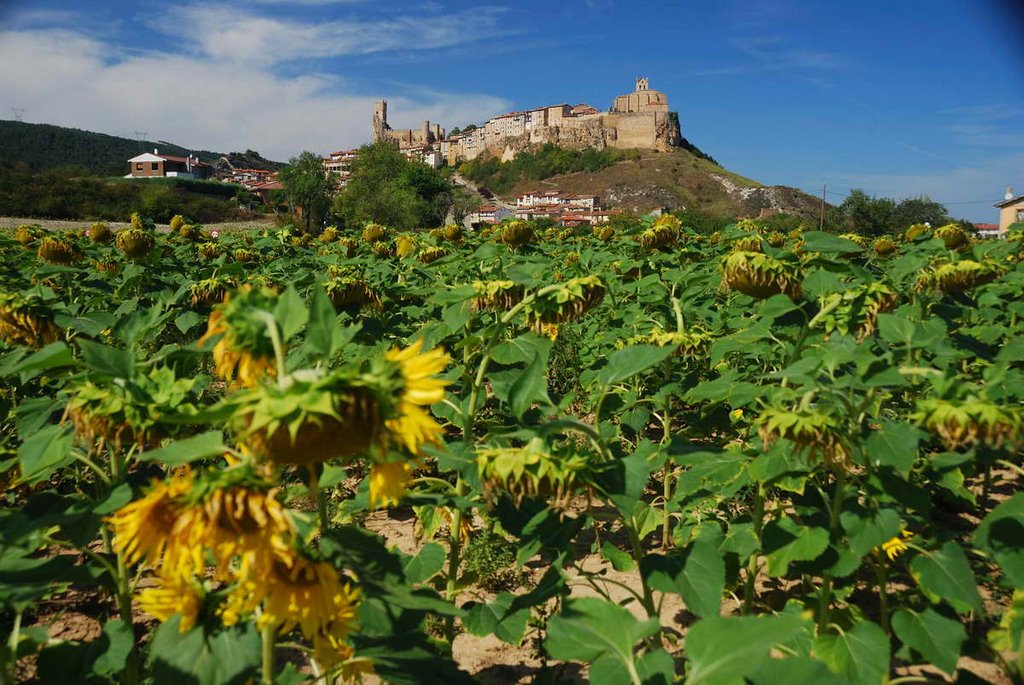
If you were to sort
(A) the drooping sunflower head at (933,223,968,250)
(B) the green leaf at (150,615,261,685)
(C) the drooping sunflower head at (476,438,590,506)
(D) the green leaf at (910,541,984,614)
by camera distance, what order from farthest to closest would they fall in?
(A) the drooping sunflower head at (933,223,968,250), (D) the green leaf at (910,541,984,614), (C) the drooping sunflower head at (476,438,590,506), (B) the green leaf at (150,615,261,685)

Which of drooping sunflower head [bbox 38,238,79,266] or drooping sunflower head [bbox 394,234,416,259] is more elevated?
drooping sunflower head [bbox 394,234,416,259]

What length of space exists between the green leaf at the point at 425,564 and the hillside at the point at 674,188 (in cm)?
8003

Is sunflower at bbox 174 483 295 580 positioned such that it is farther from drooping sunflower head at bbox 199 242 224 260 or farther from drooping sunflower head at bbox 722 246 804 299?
drooping sunflower head at bbox 199 242 224 260

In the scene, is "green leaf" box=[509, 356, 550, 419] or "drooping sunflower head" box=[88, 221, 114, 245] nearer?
"green leaf" box=[509, 356, 550, 419]

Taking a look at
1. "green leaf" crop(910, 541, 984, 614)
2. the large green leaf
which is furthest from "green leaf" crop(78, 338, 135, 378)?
"green leaf" crop(910, 541, 984, 614)

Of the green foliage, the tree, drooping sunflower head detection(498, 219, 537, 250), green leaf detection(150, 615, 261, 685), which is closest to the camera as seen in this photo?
green leaf detection(150, 615, 261, 685)

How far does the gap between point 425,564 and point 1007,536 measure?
148 cm

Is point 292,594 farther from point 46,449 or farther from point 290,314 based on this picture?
point 46,449

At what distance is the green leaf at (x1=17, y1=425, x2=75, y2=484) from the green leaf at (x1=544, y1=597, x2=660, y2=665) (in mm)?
1049

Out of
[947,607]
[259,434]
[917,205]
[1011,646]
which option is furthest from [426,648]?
[917,205]

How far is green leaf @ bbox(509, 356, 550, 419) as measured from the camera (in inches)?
52.9

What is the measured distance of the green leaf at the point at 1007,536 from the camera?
1.47 meters

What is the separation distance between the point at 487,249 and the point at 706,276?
1.24 metres

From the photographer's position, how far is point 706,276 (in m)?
3.49
